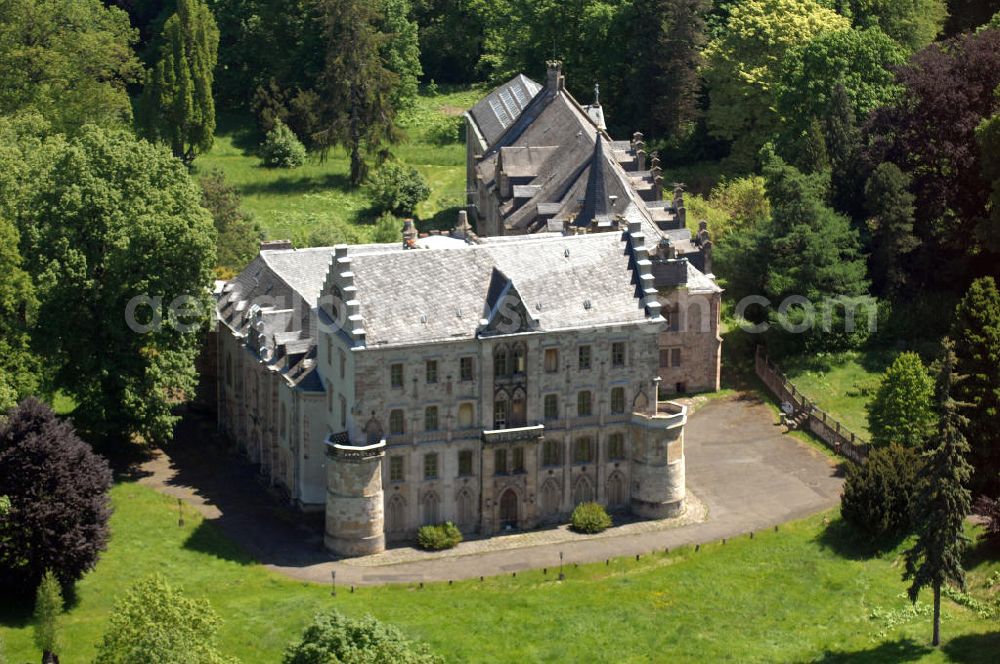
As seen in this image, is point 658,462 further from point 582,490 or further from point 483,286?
point 483,286

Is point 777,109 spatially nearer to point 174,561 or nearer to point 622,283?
point 622,283

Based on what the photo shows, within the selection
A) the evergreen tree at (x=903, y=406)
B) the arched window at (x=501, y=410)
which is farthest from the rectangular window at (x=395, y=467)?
the evergreen tree at (x=903, y=406)

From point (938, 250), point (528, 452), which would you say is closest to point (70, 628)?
point (528, 452)

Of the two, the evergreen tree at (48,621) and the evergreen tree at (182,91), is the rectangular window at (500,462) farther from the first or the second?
the evergreen tree at (182,91)

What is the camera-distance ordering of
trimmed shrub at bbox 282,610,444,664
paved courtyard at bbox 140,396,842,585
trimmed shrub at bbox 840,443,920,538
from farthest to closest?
trimmed shrub at bbox 840,443,920,538 < paved courtyard at bbox 140,396,842,585 < trimmed shrub at bbox 282,610,444,664

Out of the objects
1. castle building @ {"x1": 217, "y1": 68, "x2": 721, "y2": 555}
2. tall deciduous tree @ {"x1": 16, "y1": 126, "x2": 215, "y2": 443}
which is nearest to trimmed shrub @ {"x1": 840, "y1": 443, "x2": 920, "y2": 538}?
castle building @ {"x1": 217, "y1": 68, "x2": 721, "y2": 555}

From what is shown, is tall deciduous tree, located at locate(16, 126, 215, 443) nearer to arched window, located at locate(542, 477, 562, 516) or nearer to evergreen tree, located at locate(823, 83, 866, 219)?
arched window, located at locate(542, 477, 562, 516)
